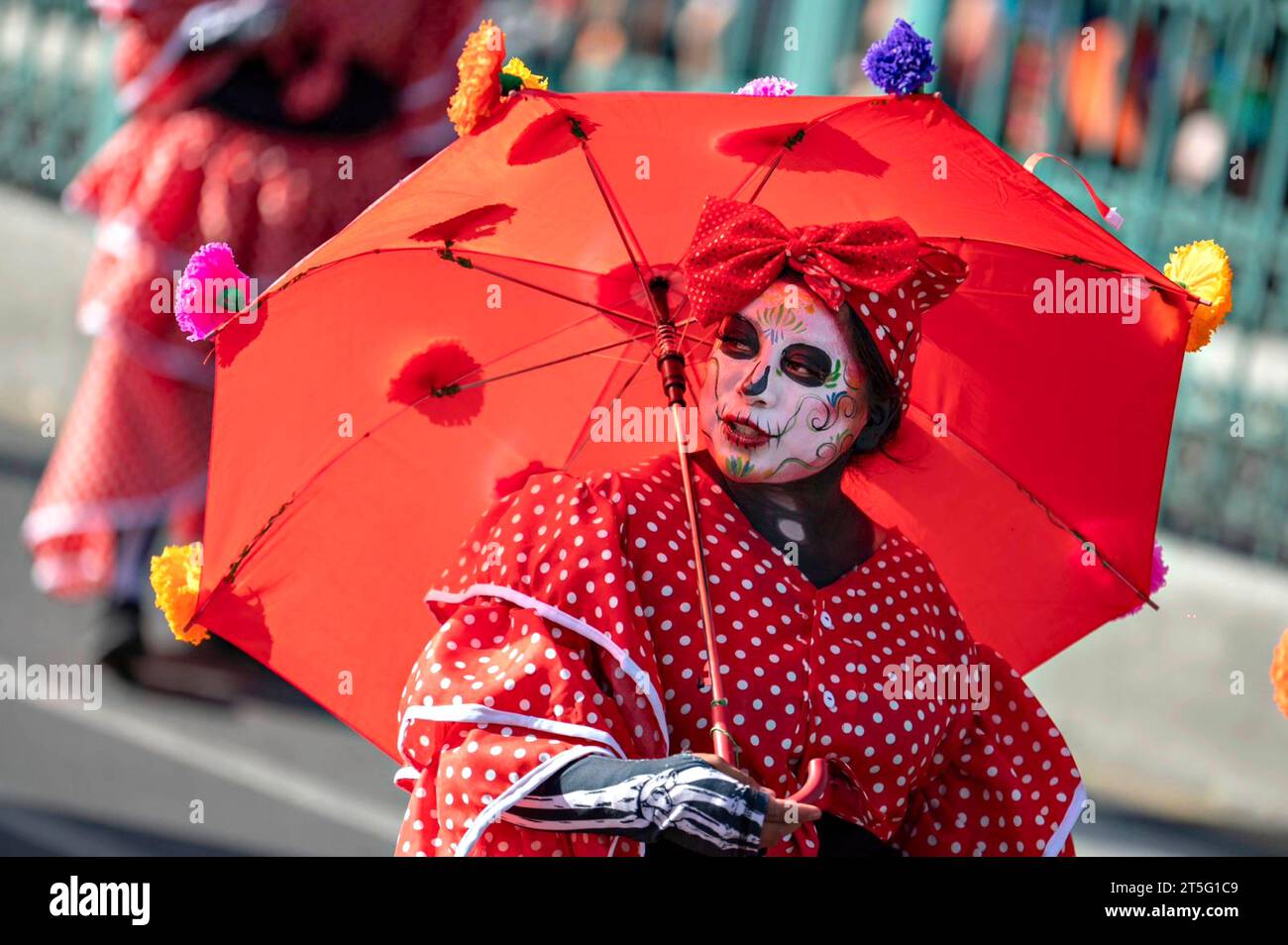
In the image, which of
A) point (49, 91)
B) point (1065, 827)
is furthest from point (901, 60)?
point (49, 91)

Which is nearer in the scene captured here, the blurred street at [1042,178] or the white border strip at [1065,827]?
the white border strip at [1065,827]

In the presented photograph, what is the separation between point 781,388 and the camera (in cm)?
310

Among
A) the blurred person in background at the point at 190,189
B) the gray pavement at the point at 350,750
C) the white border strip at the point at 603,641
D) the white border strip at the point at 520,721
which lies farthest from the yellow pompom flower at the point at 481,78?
the blurred person in background at the point at 190,189

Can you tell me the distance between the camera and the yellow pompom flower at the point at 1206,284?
131 inches

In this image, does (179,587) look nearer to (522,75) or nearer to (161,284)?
(522,75)

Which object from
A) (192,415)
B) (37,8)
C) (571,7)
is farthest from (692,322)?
(37,8)

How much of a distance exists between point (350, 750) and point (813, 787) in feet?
12.6

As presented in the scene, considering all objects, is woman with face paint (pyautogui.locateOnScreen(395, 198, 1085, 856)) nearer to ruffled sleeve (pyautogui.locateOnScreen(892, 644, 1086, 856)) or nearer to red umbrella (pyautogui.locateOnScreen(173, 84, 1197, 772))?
ruffled sleeve (pyautogui.locateOnScreen(892, 644, 1086, 856))

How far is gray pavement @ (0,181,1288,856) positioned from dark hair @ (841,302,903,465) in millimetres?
2611

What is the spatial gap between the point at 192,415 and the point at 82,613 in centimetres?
97

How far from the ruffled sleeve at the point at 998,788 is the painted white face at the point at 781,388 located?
440 millimetres

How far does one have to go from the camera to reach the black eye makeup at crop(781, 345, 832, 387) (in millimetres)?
3115

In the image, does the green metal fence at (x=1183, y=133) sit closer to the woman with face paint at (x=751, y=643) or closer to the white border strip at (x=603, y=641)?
the woman with face paint at (x=751, y=643)

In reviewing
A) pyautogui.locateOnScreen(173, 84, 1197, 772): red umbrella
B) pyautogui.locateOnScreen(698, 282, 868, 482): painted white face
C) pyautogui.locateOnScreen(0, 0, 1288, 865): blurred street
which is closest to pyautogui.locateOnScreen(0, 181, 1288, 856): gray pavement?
pyautogui.locateOnScreen(0, 0, 1288, 865): blurred street
